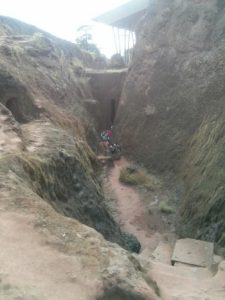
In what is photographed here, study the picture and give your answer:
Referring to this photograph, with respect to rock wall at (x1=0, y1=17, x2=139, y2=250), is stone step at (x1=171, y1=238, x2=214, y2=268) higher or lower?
lower

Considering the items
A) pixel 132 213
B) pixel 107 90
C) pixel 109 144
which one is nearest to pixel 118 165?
pixel 109 144

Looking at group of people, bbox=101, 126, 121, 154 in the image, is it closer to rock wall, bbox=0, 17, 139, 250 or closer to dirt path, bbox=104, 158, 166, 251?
rock wall, bbox=0, 17, 139, 250

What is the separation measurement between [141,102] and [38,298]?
49.6ft

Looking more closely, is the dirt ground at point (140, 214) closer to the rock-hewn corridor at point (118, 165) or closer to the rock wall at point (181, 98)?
the rock-hewn corridor at point (118, 165)

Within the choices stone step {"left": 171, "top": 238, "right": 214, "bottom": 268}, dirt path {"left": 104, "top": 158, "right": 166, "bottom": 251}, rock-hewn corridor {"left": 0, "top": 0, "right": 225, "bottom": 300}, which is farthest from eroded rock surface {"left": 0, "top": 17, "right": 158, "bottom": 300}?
stone step {"left": 171, "top": 238, "right": 214, "bottom": 268}

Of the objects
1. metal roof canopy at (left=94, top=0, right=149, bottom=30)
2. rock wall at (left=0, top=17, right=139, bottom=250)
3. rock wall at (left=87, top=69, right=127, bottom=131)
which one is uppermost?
metal roof canopy at (left=94, top=0, right=149, bottom=30)

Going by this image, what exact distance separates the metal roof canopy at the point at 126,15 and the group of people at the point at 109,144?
36.7 ft

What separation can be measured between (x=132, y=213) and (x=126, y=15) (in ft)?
61.1

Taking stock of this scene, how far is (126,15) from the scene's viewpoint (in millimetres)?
27016

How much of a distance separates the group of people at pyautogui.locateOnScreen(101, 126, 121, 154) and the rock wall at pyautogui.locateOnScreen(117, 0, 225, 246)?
0.47 meters

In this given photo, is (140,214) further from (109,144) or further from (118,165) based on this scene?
(109,144)

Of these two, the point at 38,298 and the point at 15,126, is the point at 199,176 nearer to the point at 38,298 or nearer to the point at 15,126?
the point at 15,126

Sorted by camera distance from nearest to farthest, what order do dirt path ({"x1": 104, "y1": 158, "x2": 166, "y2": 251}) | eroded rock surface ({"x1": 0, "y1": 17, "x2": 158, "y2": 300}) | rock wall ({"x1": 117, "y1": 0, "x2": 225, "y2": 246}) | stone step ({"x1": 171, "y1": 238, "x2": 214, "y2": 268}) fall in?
eroded rock surface ({"x1": 0, "y1": 17, "x2": 158, "y2": 300})
stone step ({"x1": 171, "y1": 238, "x2": 214, "y2": 268})
dirt path ({"x1": 104, "y1": 158, "x2": 166, "y2": 251})
rock wall ({"x1": 117, "y1": 0, "x2": 225, "y2": 246})

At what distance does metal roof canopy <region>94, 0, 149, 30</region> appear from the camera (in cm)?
2652
